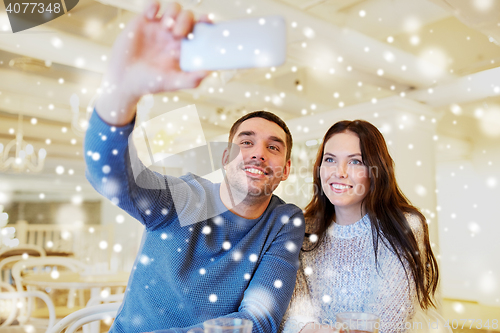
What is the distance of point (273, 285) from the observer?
0.99 metres

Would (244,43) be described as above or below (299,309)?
above

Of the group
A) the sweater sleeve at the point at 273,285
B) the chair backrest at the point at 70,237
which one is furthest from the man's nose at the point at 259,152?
the chair backrest at the point at 70,237

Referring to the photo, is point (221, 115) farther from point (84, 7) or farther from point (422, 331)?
point (422, 331)

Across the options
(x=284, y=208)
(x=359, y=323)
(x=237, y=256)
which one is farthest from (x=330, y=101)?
(x=359, y=323)

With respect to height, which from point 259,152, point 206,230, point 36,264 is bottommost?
point 36,264

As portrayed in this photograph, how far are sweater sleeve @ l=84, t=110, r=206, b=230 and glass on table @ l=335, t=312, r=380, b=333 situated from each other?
0.50 metres

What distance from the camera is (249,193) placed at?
1136 mm

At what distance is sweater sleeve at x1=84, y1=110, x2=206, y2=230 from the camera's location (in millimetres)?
736

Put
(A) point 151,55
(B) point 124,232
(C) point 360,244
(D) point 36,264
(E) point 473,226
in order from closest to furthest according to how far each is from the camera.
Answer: (A) point 151,55, (C) point 360,244, (D) point 36,264, (E) point 473,226, (B) point 124,232

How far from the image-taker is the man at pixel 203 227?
0.75 metres

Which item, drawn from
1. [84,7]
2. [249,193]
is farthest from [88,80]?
[249,193]

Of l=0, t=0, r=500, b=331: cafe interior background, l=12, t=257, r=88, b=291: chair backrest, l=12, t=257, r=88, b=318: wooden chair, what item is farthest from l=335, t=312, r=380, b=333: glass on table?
l=12, t=257, r=88, b=291: chair backrest

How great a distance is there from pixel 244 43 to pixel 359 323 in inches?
20.9

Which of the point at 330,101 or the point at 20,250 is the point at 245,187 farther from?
the point at 20,250
